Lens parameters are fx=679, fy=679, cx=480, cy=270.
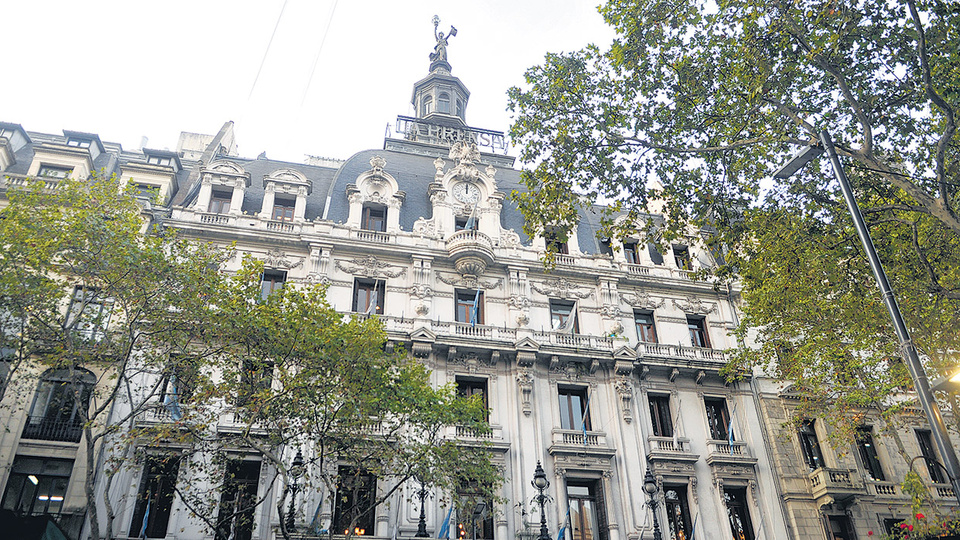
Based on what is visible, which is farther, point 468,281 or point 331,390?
point 468,281

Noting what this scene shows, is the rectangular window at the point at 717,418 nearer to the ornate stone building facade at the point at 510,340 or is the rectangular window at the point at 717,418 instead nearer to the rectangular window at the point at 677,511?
the ornate stone building facade at the point at 510,340

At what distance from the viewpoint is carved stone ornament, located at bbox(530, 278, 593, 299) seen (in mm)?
28922

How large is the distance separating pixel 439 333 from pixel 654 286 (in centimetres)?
1042

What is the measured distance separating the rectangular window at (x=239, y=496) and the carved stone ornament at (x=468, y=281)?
10144 mm

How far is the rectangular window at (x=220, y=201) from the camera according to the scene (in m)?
28.7

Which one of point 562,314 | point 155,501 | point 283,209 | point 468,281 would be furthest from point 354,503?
point 283,209

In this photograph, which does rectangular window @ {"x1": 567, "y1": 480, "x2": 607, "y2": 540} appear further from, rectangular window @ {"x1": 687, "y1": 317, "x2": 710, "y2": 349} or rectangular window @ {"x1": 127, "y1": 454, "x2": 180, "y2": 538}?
rectangular window @ {"x1": 127, "y1": 454, "x2": 180, "y2": 538}

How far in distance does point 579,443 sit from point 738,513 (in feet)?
21.5

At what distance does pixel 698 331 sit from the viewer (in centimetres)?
3014

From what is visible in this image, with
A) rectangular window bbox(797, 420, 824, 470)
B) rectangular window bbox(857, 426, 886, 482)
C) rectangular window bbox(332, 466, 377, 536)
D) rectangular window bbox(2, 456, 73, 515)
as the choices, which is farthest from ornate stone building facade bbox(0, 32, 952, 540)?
rectangular window bbox(857, 426, 886, 482)

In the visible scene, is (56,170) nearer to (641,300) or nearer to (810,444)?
(641,300)

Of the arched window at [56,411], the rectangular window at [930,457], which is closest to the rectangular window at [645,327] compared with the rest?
the rectangular window at [930,457]

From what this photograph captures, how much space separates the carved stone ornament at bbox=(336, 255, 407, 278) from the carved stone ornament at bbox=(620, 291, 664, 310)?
9.78 m

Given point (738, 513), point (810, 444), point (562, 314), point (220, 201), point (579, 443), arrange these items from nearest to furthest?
point (579, 443), point (738, 513), point (810, 444), point (562, 314), point (220, 201)
